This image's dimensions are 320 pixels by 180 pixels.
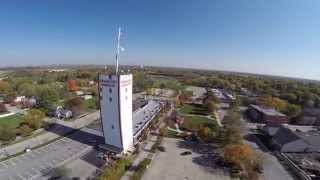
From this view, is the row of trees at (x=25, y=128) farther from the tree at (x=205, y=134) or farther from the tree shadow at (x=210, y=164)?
the tree at (x=205, y=134)

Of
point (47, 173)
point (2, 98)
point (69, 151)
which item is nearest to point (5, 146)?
point (69, 151)

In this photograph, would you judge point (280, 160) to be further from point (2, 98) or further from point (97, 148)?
point (2, 98)

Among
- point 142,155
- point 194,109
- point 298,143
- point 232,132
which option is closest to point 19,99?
point 142,155

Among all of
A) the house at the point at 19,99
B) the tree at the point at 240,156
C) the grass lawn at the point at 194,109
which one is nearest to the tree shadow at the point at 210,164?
the tree at the point at 240,156

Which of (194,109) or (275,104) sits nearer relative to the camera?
(275,104)

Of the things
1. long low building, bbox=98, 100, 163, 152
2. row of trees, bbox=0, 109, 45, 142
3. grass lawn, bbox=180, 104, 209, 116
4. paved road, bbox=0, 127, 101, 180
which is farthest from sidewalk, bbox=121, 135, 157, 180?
grass lawn, bbox=180, 104, 209, 116

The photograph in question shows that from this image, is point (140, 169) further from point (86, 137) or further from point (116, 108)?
point (86, 137)

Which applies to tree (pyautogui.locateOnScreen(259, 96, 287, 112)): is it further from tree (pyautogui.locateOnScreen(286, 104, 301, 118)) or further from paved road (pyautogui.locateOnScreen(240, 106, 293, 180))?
paved road (pyautogui.locateOnScreen(240, 106, 293, 180))
